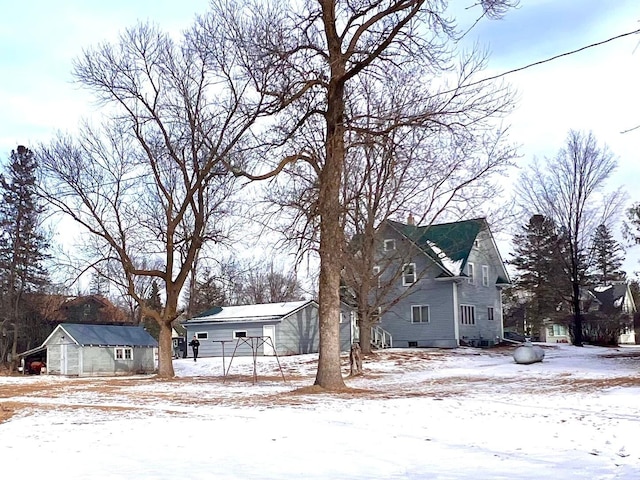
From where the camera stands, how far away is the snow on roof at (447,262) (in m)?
42.0

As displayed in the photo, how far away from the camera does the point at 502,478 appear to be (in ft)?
24.9

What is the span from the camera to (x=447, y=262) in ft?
142

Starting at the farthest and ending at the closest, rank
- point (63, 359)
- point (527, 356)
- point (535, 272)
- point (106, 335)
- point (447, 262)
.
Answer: point (535, 272) → point (447, 262) → point (106, 335) → point (63, 359) → point (527, 356)

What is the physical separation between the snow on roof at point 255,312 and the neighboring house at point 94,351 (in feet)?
17.9

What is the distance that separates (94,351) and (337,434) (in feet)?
100

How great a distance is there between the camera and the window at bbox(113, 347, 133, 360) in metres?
39.8

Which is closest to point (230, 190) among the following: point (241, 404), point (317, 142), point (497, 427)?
point (317, 142)

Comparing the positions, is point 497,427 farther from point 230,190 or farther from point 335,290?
point 230,190

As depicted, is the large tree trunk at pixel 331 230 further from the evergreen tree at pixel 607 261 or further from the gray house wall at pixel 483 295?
the evergreen tree at pixel 607 261

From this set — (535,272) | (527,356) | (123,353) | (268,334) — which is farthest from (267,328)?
(535,272)

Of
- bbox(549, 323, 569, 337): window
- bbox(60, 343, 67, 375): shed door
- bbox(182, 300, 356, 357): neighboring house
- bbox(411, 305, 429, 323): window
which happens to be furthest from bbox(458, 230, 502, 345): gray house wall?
bbox(549, 323, 569, 337): window

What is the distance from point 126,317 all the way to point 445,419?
69.5 meters

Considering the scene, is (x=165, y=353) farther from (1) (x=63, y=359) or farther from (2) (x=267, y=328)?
(2) (x=267, y=328)

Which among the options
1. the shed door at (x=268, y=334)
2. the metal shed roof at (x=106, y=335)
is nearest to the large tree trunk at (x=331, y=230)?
the metal shed roof at (x=106, y=335)
